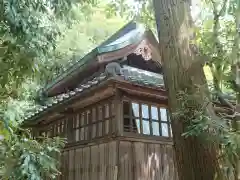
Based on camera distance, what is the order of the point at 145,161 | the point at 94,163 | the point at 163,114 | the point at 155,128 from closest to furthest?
the point at 145,161
the point at 94,163
the point at 155,128
the point at 163,114

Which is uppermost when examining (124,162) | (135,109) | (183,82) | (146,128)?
(135,109)

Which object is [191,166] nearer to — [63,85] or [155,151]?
[155,151]

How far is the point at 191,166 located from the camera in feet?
9.11

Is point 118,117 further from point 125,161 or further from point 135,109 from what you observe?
point 125,161

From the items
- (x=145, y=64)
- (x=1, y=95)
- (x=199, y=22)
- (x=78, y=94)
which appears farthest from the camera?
(x=145, y=64)

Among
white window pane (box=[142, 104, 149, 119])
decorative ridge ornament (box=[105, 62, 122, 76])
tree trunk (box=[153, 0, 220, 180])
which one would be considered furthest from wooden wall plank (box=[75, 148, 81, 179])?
tree trunk (box=[153, 0, 220, 180])

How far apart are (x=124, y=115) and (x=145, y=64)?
2.39 meters

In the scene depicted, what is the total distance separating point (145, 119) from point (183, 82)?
14.5ft

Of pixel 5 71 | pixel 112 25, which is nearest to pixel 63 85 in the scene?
pixel 5 71

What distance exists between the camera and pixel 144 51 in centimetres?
832

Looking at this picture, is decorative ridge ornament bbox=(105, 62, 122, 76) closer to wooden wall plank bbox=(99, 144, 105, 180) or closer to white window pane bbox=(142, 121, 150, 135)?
white window pane bbox=(142, 121, 150, 135)

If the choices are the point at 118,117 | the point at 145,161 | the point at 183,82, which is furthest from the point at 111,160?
the point at 183,82

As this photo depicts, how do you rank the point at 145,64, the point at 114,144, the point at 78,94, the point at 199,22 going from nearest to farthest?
the point at 199,22 < the point at 114,144 < the point at 78,94 < the point at 145,64

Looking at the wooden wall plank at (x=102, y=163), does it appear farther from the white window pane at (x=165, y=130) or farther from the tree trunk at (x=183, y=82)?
the tree trunk at (x=183, y=82)
